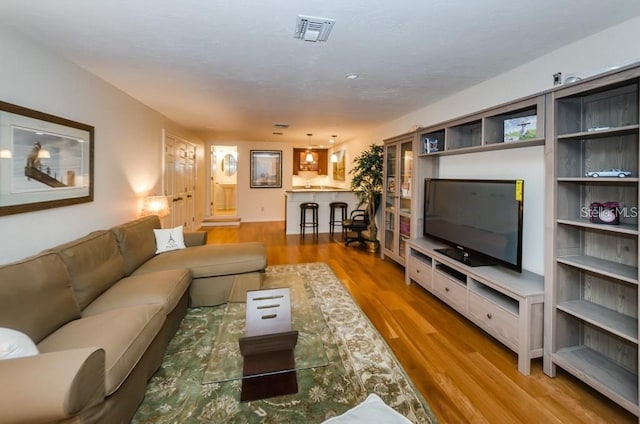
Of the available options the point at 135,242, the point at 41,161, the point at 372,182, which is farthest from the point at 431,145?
the point at 41,161

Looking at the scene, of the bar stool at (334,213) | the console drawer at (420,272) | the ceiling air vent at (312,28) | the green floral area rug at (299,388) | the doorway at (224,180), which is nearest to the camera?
the green floral area rug at (299,388)

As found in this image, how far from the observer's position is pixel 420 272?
3.58m

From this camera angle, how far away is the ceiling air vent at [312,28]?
6.48 feet

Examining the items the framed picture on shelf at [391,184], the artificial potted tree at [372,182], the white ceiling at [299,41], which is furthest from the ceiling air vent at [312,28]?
the artificial potted tree at [372,182]

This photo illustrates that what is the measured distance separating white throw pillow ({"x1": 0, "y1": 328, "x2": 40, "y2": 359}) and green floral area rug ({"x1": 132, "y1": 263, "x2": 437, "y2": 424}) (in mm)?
684

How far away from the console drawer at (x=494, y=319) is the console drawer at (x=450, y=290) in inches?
4.5

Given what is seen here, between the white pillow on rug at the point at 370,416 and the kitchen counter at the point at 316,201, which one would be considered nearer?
the white pillow on rug at the point at 370,416

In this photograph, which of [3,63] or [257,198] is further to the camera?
[257,198]

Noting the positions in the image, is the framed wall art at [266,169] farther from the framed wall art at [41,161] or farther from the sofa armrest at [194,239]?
the framed wall art at [41,161]

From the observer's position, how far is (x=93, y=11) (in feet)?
6.19

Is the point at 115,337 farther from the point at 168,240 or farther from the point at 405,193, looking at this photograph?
the point at 405,193

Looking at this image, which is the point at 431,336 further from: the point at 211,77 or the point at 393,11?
the point at 211,77

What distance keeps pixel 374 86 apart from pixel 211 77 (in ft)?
5.78

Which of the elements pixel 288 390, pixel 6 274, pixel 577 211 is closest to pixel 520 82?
pixel 577 211
